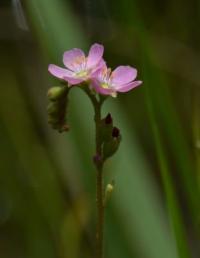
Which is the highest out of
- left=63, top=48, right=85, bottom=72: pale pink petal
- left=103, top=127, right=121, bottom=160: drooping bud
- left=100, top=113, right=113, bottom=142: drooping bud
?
left=63, top=48, right=85, bottom=72: pale pink petal

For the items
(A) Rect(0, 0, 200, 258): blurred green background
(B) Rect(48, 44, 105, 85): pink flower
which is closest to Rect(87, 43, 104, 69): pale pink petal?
(B) Rect(48, 44, 105, 85): pink flower

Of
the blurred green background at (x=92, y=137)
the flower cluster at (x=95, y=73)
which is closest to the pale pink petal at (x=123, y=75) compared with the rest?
the flower cluster at (x=95, y=73)

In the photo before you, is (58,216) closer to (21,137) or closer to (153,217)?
(21,137)

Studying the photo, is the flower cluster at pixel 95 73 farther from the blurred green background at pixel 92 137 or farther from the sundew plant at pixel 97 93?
the blurred green background at pixel 92 137

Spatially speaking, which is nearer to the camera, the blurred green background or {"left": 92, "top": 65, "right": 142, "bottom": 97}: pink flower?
{"left": 92, "top": 65, "right": 142, "bottom": 97}: pink flower

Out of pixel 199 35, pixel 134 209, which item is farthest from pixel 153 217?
pixel 199 35

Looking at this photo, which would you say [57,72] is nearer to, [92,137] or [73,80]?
[73,80]

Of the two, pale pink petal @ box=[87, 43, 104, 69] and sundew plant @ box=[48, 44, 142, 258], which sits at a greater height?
pale pink petal @ box=[87, 43, 104, 69]

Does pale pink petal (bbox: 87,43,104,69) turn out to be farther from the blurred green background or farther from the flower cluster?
the blurred green background
